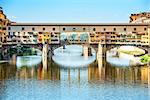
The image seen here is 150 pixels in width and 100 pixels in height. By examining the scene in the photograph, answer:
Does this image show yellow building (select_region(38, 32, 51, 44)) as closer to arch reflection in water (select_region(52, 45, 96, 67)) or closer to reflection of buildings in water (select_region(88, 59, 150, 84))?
arch reflection in water (select_region(52, 45, 96, 67))

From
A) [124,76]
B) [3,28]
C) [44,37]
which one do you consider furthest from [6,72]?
[44,37]

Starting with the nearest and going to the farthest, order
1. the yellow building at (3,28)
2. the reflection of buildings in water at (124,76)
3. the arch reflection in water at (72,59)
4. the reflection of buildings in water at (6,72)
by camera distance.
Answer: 1. the reflection of buildings in water at (124,76)
2. the reflection of buildings in water at (6,72)
3. the arch reflection in water at (72,59)
4. the yellow building at (3,28)

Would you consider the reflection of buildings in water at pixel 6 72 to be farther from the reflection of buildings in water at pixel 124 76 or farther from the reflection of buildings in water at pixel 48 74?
the reflection of buildings in water at pixel 124 76

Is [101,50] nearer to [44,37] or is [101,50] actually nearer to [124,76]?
[44,37]

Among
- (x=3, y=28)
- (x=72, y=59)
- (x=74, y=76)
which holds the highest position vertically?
(x=3, y=28)

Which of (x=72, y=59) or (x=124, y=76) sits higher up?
(x=124, y=76)

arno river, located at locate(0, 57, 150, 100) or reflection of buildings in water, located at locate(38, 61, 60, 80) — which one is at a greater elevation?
arno river, located at locate(0, 57, 150, 100)

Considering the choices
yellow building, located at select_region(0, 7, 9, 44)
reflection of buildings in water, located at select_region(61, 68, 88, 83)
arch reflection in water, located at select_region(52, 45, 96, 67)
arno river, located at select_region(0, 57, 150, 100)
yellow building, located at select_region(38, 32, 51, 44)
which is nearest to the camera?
arno river, located at select_region(0, 57, 150, 100)

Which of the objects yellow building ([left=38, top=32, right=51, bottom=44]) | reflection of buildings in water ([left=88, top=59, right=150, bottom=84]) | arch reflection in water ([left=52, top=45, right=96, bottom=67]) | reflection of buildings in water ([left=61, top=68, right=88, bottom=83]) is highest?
yellow building ([left=38, top=32, right=51, bottom=44])

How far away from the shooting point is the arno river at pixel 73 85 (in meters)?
7.05

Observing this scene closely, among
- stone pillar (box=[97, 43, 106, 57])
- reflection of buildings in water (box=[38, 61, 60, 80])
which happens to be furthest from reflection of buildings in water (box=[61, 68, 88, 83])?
stone pillar (box=[97, 43, 106, 57])

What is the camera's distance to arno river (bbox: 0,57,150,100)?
705cm

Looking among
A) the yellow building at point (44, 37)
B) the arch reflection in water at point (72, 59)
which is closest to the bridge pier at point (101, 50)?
the arch reflection in water at point (72, 59)

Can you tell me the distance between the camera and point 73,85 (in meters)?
8.27
